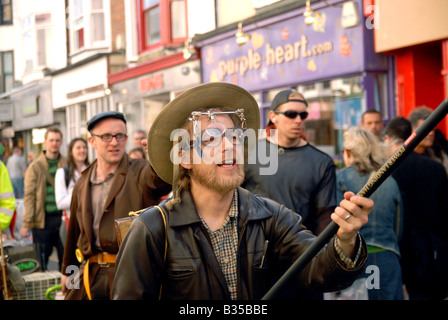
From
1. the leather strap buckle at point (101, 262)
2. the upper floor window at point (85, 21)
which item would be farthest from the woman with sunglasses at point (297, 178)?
the upper floor window at point (85, 21)

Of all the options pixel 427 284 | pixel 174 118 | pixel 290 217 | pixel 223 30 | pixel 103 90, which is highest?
pixel 223 30

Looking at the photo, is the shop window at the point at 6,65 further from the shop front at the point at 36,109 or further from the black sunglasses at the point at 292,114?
the black sunglasses at the point at 292,114

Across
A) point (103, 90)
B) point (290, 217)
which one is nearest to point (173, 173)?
point (290, 217)

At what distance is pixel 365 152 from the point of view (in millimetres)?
4898

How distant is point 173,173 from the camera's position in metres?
2.61

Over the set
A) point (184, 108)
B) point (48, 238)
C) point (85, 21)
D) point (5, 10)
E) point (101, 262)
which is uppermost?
point (5, 10)

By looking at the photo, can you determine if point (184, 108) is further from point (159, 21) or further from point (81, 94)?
point (159, 21)

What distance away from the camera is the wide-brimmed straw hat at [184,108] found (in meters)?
Answer: 2.53

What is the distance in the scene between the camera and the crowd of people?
2.29 m

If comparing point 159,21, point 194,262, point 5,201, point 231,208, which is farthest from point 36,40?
point 194,262

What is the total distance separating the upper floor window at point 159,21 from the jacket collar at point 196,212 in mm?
5958

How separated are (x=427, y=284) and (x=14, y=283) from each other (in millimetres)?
3540

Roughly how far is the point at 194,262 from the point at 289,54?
331 inches
